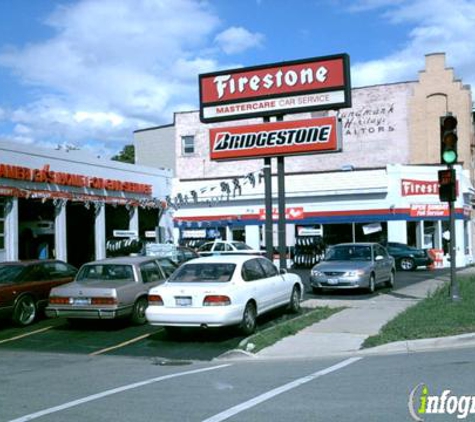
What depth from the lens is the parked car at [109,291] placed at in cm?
1350

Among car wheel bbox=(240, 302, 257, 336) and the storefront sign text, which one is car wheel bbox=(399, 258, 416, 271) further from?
car wheel bbox=(240, 302, 257, 336)

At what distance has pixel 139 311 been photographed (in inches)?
565

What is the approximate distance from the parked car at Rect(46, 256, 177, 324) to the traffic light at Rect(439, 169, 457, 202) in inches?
271

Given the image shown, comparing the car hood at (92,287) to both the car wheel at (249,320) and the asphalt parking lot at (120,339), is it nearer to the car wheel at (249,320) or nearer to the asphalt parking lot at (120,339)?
the asphalt parking lot at (120,339)

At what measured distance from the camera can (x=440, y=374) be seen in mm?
8484

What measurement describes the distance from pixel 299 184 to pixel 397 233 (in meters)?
5.72

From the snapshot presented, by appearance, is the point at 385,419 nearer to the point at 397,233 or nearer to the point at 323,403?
the point at 323,403

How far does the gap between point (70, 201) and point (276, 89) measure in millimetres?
11376

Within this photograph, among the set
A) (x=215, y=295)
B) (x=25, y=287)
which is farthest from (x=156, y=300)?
(x=25, y=287)

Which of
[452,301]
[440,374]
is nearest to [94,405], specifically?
[440,374]

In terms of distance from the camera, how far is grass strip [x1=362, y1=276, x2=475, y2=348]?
37.3 feet

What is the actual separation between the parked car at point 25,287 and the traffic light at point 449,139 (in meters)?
9.60

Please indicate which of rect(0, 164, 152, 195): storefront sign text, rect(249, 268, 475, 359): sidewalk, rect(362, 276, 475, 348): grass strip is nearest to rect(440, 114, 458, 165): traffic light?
rect(362, 276, 475, 348): grass strip

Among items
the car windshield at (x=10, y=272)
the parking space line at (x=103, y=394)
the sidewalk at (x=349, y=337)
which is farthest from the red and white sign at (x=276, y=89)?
the parking space line at (x=103, y=394)
